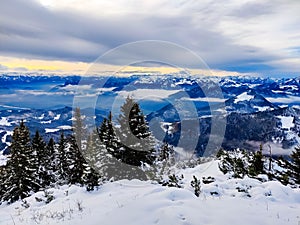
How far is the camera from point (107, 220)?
818cm

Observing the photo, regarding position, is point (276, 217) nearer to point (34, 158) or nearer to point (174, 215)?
point (174, 215)

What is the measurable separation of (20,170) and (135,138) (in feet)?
49.0

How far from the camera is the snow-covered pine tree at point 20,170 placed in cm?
3171

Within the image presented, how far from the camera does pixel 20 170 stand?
3198 centimetres

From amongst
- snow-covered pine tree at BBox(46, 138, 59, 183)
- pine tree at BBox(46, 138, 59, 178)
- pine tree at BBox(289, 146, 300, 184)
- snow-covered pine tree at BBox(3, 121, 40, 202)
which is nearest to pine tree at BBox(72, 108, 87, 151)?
snow-covered pine tree at BBox(3, 121, 40, 202)

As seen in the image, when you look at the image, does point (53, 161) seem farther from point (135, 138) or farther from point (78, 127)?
point (135, 138)

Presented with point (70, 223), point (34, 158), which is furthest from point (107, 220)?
point (34, 158)

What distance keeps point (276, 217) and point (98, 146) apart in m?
21.6

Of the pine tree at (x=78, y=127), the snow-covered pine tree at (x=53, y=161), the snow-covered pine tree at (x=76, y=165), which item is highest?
the pine tree at (x=78, y=127)

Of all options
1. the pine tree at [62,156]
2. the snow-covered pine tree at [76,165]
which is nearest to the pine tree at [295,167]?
the snow-covered pine tree at [76,165]

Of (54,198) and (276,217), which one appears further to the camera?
(54,198)

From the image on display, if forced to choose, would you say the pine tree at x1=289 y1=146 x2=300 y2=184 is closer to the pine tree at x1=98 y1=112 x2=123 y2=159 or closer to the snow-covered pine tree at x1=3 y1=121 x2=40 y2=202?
the pine tree at x1=98 y1=112 x2=123 y2=159

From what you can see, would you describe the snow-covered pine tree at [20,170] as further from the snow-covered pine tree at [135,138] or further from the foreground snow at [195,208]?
the foreground snow at [195,208]

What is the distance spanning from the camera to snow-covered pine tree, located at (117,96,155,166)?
26734 mm
